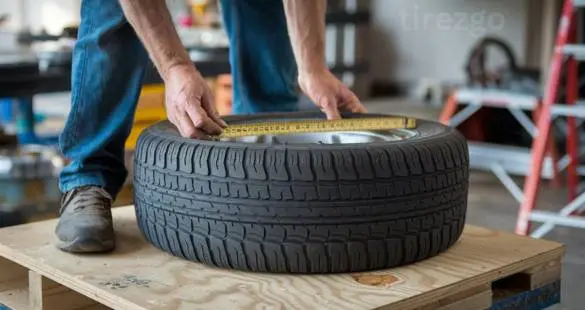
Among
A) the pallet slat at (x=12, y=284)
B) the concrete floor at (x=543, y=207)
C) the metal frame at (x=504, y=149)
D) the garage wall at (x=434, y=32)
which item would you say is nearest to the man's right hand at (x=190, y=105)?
the pallet slat at (x=12, y=284)

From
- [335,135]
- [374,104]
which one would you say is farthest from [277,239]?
[374,104]

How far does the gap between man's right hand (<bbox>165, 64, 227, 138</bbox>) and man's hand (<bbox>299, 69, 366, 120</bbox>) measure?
37 centimetres

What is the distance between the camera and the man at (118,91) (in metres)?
1.52

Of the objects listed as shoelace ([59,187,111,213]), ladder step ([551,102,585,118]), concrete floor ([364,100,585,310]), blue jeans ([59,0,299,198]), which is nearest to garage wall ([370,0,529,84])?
concrete floor ([364,100,585,310])

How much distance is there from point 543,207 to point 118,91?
2.61m

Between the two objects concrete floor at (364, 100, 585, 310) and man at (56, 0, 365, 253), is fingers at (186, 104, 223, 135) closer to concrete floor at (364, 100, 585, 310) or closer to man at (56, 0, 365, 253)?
man at (56, 0, 365, 253)

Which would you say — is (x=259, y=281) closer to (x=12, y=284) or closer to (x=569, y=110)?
(x=12, y=284)

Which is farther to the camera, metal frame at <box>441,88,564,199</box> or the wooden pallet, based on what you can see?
metal frame at <box>441,88,564,199</box>

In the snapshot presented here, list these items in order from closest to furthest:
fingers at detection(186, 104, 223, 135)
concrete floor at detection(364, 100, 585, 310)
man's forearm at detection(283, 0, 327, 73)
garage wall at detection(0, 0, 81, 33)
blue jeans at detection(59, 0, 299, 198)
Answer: fingers at detection(186, 104, 223, 135), blue jeans at detection(59, 0, 299, 198), man's forearm at detection(283, 0, 327, 73), concrete floor at detection(364, 100, 585, 310), garage wall at detection(0, 0, 81, 33)

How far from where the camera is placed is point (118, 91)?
5.85 feet

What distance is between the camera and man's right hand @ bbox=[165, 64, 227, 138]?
148 centimetres

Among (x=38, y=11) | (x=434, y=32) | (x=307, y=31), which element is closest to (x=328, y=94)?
(x=307, y=31)

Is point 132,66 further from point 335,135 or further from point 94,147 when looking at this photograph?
point 335,135

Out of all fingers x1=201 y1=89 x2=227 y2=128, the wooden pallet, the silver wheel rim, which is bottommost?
the wooden pallet
